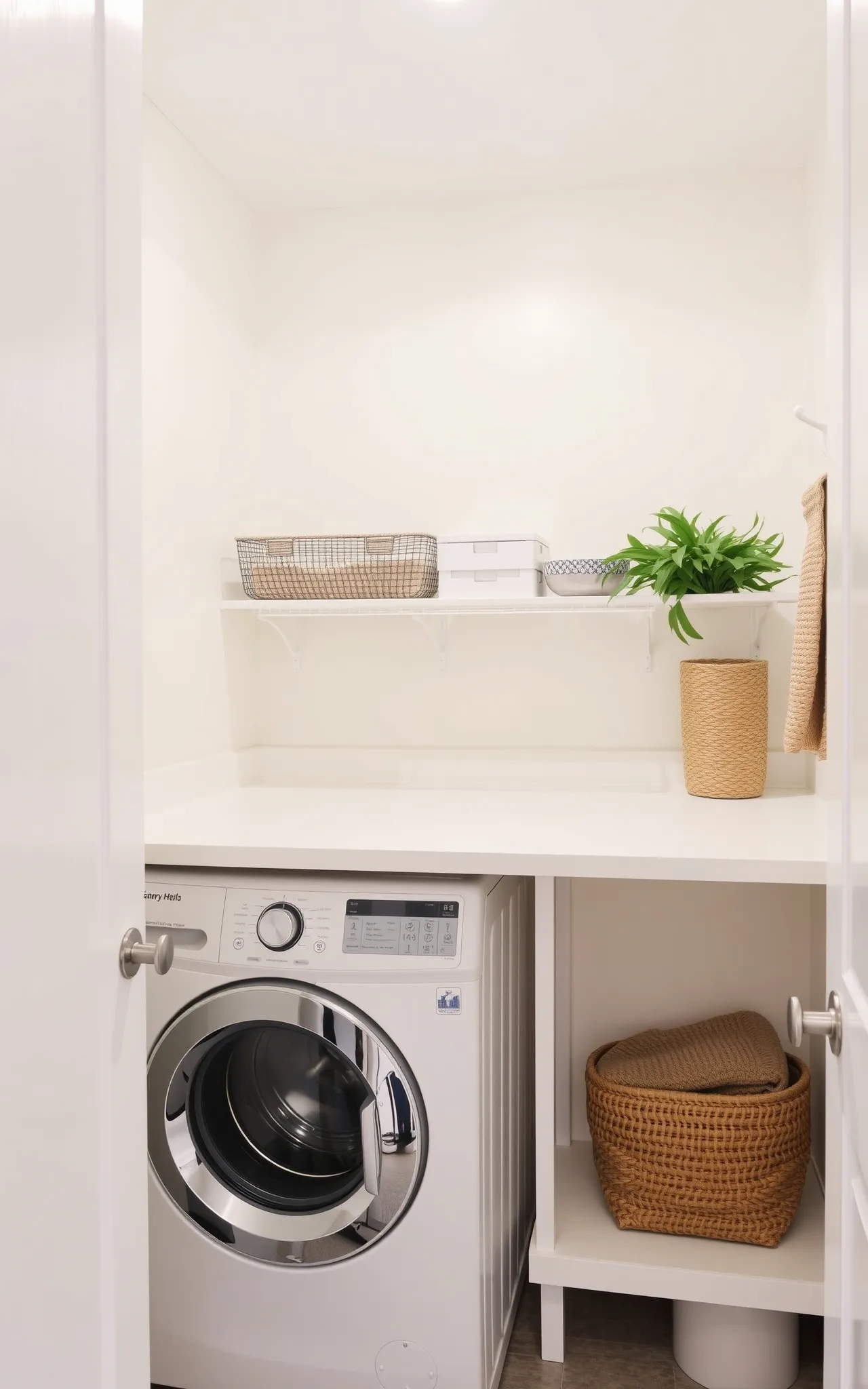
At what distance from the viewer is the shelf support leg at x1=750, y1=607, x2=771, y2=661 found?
7.57 ft

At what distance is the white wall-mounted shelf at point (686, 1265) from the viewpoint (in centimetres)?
164

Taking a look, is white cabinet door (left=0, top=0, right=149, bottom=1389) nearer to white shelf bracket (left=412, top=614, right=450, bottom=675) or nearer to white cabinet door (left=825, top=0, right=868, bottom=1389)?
white cabinet door (left=825, top=0, right=868, bottom=1389)

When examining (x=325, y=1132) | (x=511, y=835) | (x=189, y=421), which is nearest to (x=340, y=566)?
(x=189, y=421)

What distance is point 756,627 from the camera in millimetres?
2307

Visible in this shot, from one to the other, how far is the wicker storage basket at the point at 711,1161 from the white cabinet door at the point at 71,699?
998mm

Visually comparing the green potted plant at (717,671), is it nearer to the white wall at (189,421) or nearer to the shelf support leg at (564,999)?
the shelf support leg at (564,999)

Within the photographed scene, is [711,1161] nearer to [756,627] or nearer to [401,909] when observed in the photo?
[401,909]

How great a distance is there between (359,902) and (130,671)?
2.47 feet

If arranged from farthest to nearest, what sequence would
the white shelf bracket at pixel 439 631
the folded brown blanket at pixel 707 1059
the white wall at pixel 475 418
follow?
the white shelf bracket at pixel 439 631 < the white wall at pixel 475 418 < the folded brown blanket at pixel 707 1059

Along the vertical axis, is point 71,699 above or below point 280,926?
above

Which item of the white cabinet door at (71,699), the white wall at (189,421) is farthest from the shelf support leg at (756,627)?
the white cabinet door at (71,699)

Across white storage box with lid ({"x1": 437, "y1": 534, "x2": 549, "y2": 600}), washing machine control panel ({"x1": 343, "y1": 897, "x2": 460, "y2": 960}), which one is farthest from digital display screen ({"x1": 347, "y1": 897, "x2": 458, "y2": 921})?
white storage box with lid ({"x1": 437, "y1": 534, "x2": 549, "y2": 600})

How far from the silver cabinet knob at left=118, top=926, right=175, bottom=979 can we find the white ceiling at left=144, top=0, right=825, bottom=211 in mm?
1598

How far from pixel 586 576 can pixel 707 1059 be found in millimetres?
1004
